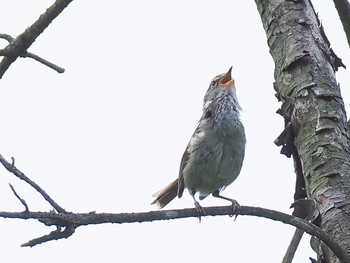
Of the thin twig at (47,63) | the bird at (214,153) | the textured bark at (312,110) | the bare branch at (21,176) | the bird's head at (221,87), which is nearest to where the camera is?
the bare branch at (21,176)

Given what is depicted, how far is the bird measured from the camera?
610cm

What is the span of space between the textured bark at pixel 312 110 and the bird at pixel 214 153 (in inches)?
75.4

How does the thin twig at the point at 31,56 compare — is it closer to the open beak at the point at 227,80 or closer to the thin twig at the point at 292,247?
the thin twig at the point at 292,247

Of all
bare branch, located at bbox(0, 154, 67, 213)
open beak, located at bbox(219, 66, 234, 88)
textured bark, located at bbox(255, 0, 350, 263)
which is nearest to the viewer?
bare branch, located at bbox(0, 154, 67, 213)

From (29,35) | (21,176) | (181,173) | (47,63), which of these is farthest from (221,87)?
(21,176)

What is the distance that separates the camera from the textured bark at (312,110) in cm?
352

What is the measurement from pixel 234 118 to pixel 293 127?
2.35 m

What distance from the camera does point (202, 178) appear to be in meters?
6.25

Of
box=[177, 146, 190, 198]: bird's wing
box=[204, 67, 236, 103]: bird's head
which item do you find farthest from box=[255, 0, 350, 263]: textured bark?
box=[204, 67, 236, 103]: bird's head

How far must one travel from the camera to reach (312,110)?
3.83m

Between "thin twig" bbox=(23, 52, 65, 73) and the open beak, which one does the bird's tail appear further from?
"thin twig" bbox=(23, 52, 65, 73)

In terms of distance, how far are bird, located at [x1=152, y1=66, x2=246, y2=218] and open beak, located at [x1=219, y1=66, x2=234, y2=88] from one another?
47 centimetres

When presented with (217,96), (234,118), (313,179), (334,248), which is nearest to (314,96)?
(313,179)

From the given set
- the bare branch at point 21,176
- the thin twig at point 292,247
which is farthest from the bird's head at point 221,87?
the bare branch at point 21,176
